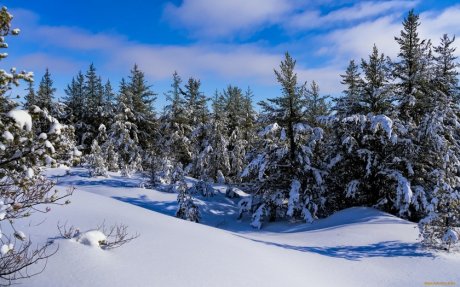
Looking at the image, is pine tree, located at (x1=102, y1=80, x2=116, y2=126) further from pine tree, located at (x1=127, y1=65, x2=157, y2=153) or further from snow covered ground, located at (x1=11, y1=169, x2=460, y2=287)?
snow covered ground, located at (x1=11, y1=169, x2=460, y2=287)

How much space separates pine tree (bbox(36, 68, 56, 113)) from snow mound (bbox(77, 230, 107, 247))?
1527 inches

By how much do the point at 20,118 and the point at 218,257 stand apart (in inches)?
165

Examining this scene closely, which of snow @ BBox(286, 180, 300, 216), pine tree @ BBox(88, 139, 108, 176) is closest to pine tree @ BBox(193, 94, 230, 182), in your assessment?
pine tree @ BBox(88, 139, 108, 176)

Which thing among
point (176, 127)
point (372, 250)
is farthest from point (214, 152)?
point (372, 250)

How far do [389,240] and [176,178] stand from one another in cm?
1292

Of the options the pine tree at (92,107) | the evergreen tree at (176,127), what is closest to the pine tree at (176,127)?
the evergreen tree at (176,127)

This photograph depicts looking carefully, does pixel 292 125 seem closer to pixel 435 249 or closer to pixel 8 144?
pixel 435 249

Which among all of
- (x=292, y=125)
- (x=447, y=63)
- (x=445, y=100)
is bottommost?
(x=292, y=125)

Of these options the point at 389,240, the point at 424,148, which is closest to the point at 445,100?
the point at 424,148

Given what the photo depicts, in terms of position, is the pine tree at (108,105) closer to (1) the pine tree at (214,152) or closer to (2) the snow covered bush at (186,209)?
(1) the pine tree at (214,152)

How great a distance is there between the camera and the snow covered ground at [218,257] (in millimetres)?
5398

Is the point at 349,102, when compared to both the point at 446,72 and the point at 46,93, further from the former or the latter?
the point at 46,93

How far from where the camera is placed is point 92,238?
594 centimetres

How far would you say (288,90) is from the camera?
18.5 m
